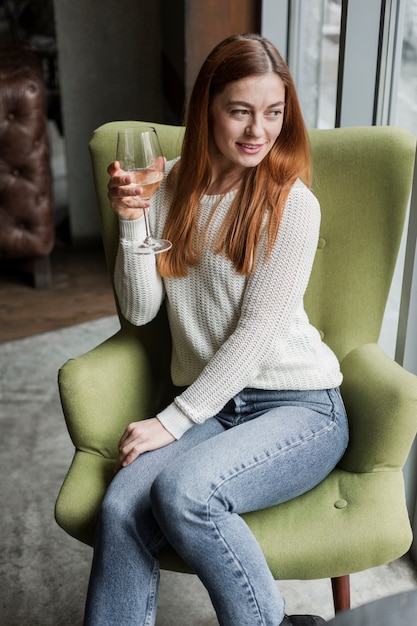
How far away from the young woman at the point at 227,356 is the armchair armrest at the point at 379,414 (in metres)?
0.04

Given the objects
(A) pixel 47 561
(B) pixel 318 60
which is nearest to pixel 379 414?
(A) pixel 47 561

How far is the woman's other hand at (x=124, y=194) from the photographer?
4.36 ft

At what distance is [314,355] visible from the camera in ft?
4.82

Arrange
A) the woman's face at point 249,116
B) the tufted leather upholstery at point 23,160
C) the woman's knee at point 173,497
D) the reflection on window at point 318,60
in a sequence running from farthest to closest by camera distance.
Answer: the tufted leather upholstery at point 23,160 < the reflection on window at point 318,60 < the woman's face at point 249,116 < the woman's knee at point 173,497

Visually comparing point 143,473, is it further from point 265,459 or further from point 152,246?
point 152,246

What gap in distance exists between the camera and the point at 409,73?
1.75m

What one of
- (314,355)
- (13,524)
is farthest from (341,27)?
(13,524)

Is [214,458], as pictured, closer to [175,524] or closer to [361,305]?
[175,524]

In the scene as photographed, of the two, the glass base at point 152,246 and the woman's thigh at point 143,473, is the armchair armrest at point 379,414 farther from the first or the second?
the glass base at point 152,246

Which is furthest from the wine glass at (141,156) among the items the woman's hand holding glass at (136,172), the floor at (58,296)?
the floor at (58,296)

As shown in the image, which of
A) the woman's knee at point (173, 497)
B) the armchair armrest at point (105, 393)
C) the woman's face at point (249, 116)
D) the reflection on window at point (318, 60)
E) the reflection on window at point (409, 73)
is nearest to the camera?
the woman's knee at point (173, 497)

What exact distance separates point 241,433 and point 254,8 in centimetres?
152

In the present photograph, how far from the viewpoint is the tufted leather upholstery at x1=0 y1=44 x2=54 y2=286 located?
296 cm

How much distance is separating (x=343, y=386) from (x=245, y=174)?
437 millimetres
